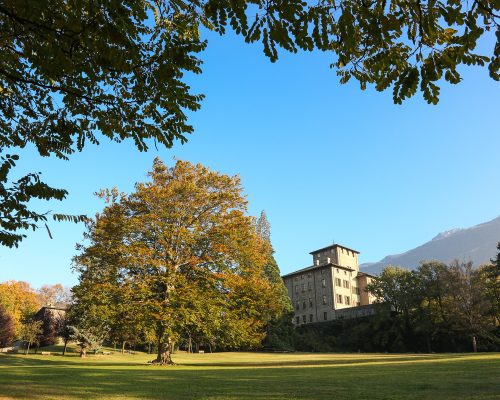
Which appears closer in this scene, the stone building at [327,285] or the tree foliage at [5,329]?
the tree foliage at [5,329]

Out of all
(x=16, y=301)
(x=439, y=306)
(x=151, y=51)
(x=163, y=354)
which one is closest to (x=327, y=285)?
(x=439, y=306)

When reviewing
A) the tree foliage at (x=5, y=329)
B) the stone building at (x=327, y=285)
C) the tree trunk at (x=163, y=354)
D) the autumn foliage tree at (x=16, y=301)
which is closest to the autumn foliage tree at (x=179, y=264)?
the tree trunk at (x=163, y=354)

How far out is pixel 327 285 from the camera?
76.2 meters

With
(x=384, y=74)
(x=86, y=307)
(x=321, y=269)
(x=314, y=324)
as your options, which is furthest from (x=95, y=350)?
(x=384, y=74)

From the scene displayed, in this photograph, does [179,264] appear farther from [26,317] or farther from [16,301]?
[16,301]

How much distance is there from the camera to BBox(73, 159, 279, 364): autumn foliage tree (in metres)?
24.9

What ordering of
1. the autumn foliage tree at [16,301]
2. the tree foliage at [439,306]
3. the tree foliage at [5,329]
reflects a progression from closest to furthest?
1. the tree foliage at [439,306]
2. the tree foliage at [5,329]
3. the autumn foliage tree at [16,301]

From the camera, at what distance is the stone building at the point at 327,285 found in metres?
75.6

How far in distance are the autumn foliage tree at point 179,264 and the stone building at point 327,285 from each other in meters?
47.1

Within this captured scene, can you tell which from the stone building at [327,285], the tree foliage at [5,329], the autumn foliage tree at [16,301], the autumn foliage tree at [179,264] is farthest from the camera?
the stone building at [327,285]

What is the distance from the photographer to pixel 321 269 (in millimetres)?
78312

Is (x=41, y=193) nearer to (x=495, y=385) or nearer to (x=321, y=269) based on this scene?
(x=495, y=385)

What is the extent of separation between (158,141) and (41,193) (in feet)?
9.40

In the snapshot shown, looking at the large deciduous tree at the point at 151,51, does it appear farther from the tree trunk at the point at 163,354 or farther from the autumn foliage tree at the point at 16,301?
the autumn foliage tree at the point at 16,301
